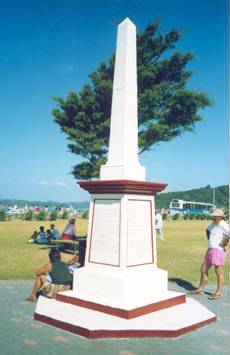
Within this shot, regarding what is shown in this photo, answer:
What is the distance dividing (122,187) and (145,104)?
13.3m

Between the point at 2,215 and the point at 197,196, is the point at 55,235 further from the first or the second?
the point at 197,196

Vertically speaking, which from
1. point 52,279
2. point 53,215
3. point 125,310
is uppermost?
point 53,215

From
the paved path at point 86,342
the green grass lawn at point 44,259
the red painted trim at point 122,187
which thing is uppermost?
the red painted trim at point 122,187

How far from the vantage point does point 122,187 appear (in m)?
7.11

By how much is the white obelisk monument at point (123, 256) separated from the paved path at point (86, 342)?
21cm

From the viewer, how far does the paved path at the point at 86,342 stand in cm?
545

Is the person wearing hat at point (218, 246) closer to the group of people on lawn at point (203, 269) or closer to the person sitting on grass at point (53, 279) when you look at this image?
the group of people on lawn at point (203, 269)

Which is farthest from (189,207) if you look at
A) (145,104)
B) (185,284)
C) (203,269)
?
(203,269)

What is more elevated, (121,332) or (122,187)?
(122,187)

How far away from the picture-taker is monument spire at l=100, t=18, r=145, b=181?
7.61 metres

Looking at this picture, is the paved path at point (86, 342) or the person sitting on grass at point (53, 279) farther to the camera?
the person sitting on grass at point (53, 279)

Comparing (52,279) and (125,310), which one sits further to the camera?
(52,279)

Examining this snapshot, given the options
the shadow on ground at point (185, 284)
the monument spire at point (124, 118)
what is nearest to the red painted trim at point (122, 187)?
the monument spire at point (124, 118)

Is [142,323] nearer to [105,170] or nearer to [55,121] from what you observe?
[105,170]
